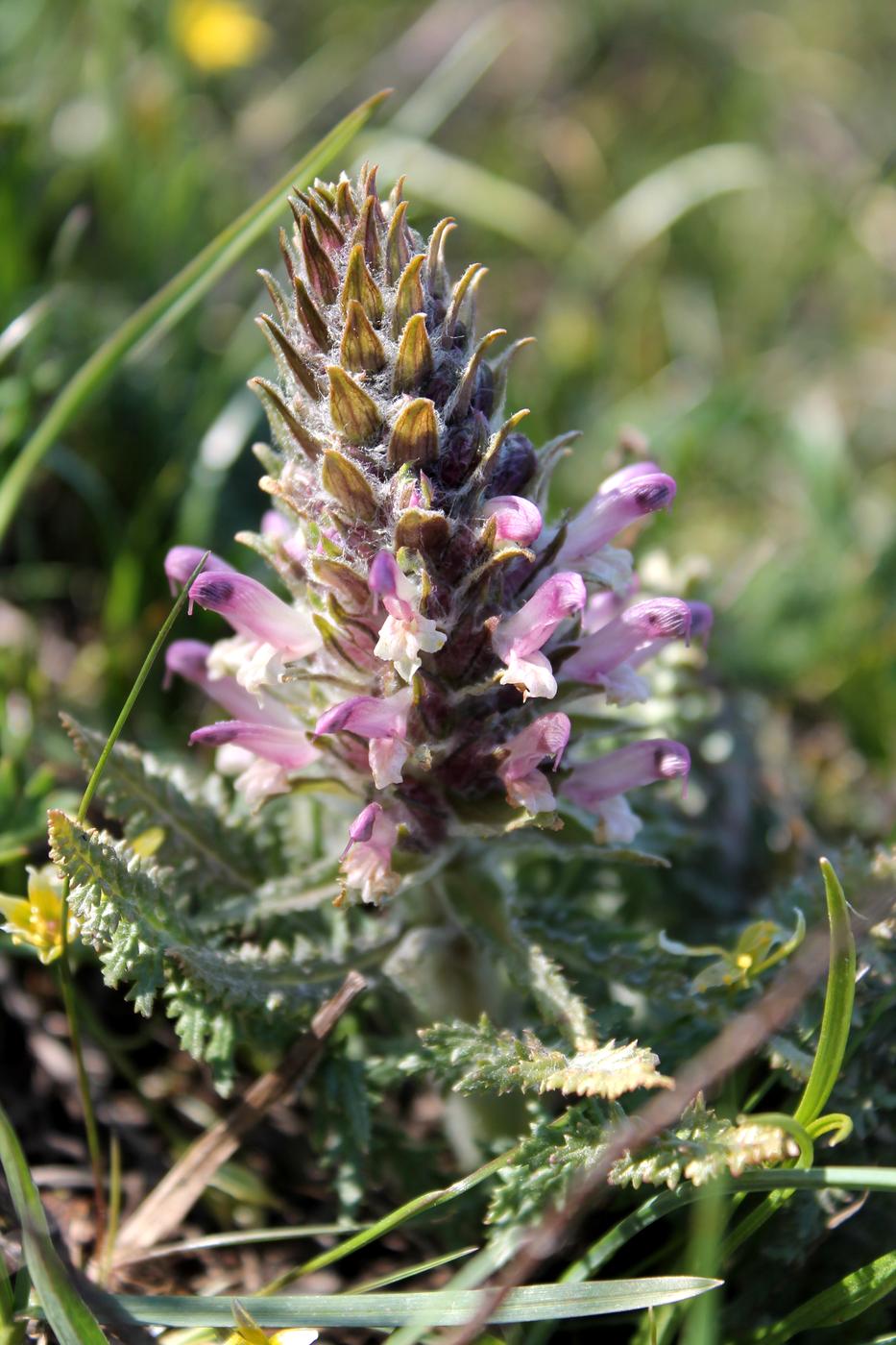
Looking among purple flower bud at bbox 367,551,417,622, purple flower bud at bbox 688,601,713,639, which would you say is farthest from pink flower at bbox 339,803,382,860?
purple flower bud at bbox 688,601,713,639

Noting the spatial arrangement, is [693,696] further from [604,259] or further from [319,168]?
[604,259]

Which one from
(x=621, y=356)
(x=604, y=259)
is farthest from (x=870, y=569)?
(x=604, y=259)

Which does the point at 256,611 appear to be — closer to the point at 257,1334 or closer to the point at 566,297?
the point at 257,1334

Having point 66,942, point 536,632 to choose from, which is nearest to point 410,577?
point 536,632

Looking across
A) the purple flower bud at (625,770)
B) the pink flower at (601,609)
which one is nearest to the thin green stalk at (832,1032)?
the purple flower bud at (625,770)

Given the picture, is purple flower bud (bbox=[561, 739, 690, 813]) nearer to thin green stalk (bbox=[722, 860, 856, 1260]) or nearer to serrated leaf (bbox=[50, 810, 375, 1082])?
thin green stalk (bbox=[722, 860, 856, 1260])
